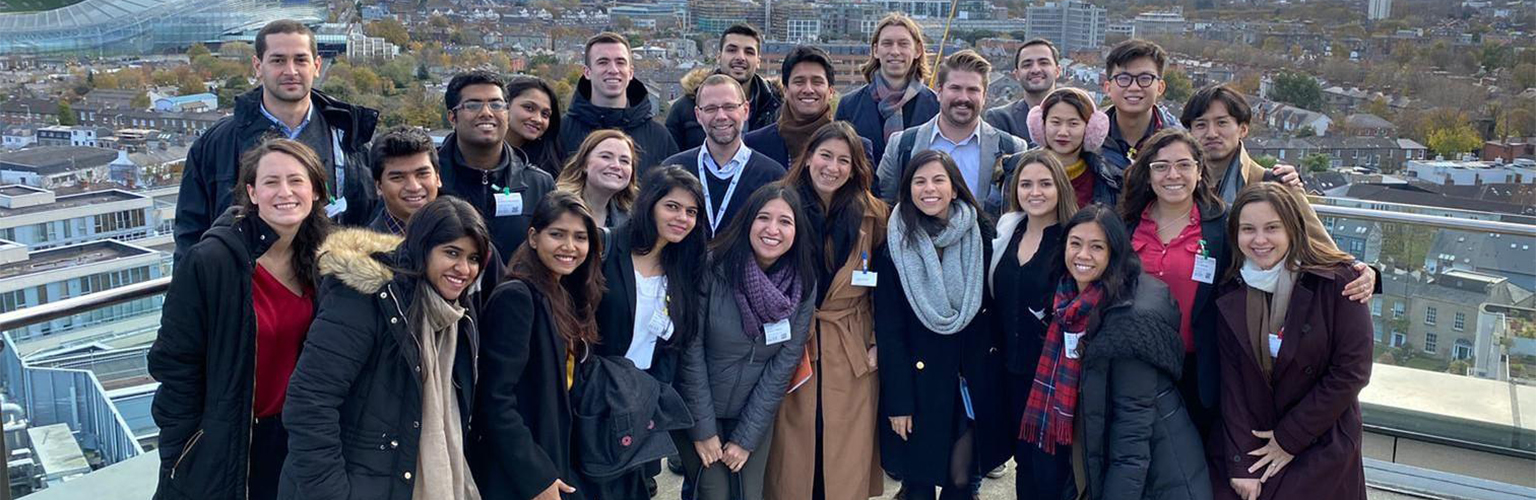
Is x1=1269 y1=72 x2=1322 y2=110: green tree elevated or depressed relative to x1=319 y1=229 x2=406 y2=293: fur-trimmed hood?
elevated

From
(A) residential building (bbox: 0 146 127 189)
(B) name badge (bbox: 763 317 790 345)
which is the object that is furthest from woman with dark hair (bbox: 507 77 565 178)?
(A) residential building (bbox: 0 146 127 189)

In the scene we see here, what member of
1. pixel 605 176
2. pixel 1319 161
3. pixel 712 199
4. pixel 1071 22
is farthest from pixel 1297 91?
pixel 605 176

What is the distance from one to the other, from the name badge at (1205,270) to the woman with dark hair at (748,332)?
1169 millimetres

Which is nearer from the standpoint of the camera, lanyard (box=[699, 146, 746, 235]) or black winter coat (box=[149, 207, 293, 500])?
black winter coat (box=[149, 207, 293, 500])

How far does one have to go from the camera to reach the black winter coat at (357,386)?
2.40 meters

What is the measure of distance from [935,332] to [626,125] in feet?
5.95

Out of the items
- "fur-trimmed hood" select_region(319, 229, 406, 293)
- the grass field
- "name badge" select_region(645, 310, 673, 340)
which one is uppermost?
the grass field

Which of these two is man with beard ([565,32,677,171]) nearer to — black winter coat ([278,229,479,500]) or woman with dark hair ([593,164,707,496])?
woman with dark hair ([593,164,707,496])

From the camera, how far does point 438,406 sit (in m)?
2.57

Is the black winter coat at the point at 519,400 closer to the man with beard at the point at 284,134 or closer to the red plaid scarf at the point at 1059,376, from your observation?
the man with beard at the point at 284,134

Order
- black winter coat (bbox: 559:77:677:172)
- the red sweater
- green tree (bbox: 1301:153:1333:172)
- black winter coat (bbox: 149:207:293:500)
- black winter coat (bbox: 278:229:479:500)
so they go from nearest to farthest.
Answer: black winter coat (bbox: 278:229:479:500) < black winter coat (bbox: 149:207:293:500) < the red sweater < black winter coat (bbox: 559:77:677:172) < green tree (bbox: 1301:153:1333:172)

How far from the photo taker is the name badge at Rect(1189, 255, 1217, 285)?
3.16m

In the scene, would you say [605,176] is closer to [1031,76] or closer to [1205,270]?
[1205,270]

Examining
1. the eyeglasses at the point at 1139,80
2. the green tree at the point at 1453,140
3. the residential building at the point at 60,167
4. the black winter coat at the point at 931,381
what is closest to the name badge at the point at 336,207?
the black winter coat at the point at 931,381
